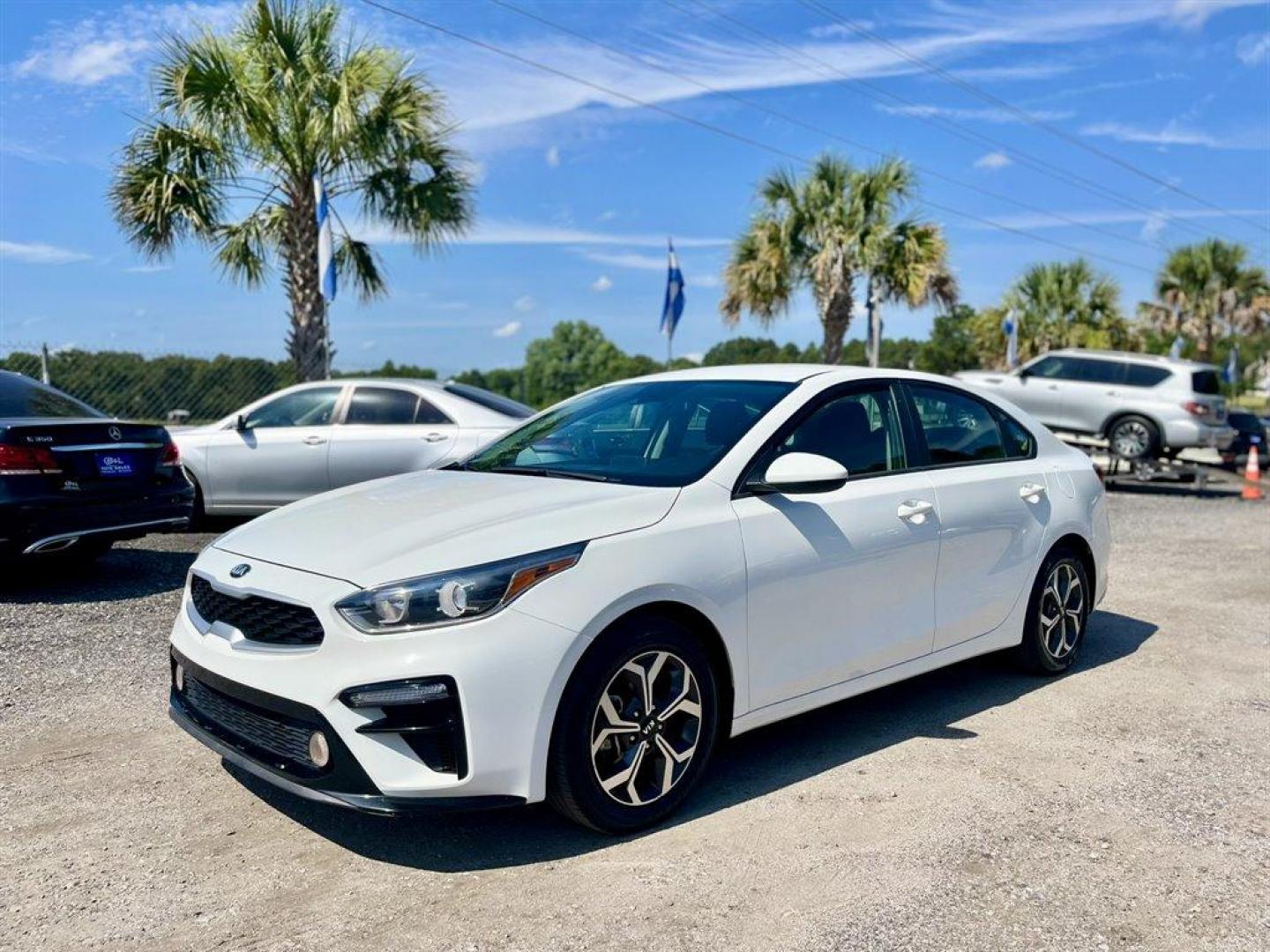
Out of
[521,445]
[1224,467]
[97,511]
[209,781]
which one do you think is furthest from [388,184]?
[1224,467]

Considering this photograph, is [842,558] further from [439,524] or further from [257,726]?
[257,726]

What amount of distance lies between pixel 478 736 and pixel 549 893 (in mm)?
516

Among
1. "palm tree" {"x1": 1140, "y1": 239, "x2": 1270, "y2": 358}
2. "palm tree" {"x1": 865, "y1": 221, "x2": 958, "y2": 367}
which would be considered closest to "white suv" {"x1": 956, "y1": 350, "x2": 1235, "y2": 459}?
"palm tree" {"x1": 865, "y1": 221, "x2": 958, "y2": 367}

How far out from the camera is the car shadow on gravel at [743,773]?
137 inches

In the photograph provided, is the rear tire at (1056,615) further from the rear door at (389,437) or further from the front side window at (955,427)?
the rear door at (389,437)

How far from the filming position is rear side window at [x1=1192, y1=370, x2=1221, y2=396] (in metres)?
16.4

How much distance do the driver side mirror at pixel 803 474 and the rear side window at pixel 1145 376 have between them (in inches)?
570

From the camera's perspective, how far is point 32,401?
23.5 feet

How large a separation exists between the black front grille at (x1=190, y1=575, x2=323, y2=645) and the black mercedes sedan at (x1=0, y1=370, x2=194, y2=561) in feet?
11.4

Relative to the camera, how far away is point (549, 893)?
10.3ft

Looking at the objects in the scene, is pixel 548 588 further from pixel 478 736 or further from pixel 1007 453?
pixel 1007 453

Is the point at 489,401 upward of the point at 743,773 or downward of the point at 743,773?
upward

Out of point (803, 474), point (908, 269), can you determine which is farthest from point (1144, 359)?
point (803, 474)

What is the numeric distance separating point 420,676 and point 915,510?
2.30 m
